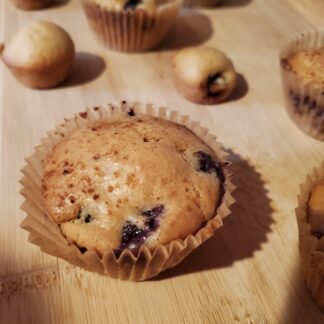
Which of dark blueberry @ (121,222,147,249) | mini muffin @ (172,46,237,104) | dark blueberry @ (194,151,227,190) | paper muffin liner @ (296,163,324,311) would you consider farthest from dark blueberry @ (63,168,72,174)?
mini muffin @ (172,46,237,104)

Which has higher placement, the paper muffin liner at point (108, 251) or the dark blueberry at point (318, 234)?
the dark blueberry at point (318, 234)

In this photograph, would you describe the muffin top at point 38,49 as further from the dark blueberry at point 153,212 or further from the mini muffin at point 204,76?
the dark blueberry at point 153,212

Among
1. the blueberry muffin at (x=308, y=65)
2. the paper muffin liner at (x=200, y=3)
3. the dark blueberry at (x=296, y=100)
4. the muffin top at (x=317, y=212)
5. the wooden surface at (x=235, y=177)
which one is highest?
the blueberry muffin at (x=308, y=65)

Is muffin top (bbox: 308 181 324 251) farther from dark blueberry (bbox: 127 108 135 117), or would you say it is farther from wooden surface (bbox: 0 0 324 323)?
dark blueberry (bbox: 127 108 135 117)

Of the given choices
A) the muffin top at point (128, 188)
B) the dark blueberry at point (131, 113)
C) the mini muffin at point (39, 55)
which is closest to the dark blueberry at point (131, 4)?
the mini muffin at point (39, 55)

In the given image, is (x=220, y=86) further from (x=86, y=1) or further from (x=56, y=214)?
(x=56, y=214)

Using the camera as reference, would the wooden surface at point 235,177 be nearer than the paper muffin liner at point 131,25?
Yes
